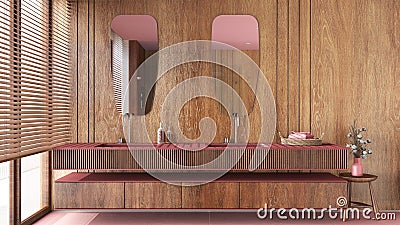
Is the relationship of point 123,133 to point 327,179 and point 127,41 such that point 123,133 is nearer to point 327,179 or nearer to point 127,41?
point 127,41

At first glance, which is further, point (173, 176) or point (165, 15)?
point (165, 15)

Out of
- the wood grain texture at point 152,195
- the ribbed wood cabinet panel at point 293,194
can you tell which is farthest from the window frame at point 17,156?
the ribbed wood cabinet panel at point 293,194

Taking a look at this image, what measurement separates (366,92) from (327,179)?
997 mm

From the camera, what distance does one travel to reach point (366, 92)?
402 centimetres

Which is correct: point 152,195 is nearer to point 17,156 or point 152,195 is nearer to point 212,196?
point 212,196

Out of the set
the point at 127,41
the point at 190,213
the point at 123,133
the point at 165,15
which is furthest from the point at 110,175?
the point at 165,15

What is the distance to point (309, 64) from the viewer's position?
403 cm

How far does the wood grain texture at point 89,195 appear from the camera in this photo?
11.1 ft

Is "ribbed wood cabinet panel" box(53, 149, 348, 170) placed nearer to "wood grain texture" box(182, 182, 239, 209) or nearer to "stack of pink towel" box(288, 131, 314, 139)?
"wood grain texture" box(182, 182, 239, 209)

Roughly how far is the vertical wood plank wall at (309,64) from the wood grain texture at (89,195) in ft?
2.36

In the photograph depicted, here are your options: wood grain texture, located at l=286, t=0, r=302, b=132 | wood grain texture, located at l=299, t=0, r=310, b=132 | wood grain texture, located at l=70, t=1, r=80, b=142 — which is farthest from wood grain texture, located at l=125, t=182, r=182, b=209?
wood grain texture, located at l=299, t=0, r=310, b=132

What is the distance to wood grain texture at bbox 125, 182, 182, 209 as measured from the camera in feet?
11.3

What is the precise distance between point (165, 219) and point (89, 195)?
72 cm

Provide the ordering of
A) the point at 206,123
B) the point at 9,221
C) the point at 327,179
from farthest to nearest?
the point at 206,123
the point at 327,179
the point at 9,221
